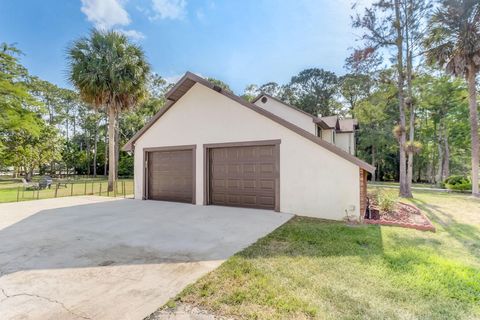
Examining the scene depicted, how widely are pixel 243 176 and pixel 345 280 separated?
5910mm

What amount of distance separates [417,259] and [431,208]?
8022 mm

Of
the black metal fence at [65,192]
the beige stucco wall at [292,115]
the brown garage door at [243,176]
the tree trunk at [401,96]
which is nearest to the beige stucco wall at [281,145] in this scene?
the brown garage door at [243,176]

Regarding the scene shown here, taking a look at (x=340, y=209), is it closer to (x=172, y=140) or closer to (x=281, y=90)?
(x=172, y=140)

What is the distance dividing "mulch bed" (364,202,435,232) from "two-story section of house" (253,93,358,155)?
20.4ft

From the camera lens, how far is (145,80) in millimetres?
15820

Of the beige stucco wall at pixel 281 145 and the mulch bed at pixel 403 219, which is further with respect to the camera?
the beige stucco wall at pixel 281 145

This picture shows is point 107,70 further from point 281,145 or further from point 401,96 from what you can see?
point 401,96

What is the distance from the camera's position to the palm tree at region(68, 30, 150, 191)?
46.2 ft

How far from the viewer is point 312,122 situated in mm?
13945

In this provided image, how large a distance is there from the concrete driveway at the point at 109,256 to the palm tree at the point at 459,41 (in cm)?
1424

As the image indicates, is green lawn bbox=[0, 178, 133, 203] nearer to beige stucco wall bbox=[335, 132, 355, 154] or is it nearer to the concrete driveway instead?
the concrete driveway

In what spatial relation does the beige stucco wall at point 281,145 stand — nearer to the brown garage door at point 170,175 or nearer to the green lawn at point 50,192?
the brown garage door at point 170,175

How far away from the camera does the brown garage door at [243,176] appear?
8.55 meters

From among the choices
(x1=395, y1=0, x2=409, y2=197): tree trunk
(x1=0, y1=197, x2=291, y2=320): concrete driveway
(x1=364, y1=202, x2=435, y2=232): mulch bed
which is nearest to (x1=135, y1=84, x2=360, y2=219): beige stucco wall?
(x1=364, y1=202, x2=435, y2=232): mulch bed
